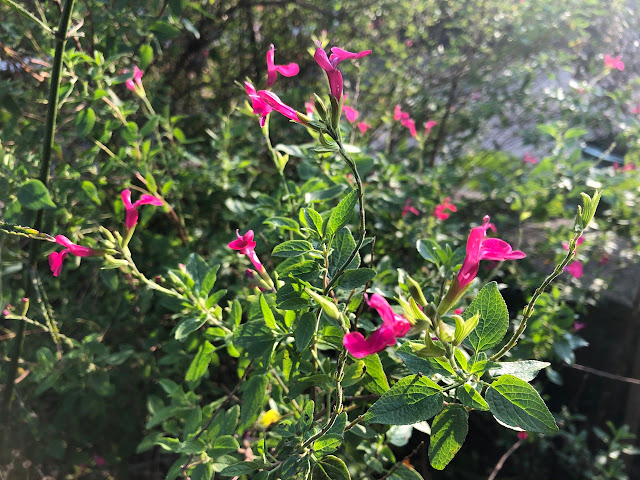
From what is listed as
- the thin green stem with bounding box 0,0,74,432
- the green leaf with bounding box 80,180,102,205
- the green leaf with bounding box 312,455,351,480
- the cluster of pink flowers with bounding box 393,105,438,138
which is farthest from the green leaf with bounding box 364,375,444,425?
the cluster of pink flowers with bounding box 393,105,438,138

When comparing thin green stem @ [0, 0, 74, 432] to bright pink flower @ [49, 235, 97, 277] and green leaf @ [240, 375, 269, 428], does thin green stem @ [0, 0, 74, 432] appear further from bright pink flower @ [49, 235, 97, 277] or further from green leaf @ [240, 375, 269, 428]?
green leaf @ [240, 375, 269, 428]

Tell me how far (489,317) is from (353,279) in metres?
0.19

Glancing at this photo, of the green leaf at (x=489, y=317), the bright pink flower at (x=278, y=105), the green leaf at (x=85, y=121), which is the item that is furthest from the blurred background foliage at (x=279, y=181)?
the green leaf at (x=489, y=317)

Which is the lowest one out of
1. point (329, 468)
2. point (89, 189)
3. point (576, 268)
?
point (576, 268)

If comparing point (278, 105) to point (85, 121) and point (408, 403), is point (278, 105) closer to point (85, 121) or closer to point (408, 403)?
point (408, 403)

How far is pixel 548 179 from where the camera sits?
1.59m

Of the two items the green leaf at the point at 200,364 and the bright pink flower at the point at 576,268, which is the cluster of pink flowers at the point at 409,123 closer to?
the bright pink flower at the point at 576,268

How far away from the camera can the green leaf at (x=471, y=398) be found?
1.73ft

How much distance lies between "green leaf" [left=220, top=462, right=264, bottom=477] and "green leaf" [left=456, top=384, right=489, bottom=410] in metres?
0.33

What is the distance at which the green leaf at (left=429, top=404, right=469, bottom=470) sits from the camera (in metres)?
0.55

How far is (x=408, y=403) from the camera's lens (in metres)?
0.54

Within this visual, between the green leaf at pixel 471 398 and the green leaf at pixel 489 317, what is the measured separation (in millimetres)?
63

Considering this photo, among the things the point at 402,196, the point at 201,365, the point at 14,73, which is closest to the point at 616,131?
the point at 402,196

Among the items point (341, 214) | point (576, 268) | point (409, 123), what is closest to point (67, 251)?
point (341, 214)
